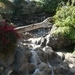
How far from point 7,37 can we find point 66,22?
8.46 m

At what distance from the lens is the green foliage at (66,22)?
17812 mm

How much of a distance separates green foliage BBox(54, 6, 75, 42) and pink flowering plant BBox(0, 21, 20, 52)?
668 cm

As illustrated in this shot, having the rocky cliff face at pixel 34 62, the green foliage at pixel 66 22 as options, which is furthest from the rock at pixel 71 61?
the green foliage at pixel 66 22

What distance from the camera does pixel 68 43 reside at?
58.2ft

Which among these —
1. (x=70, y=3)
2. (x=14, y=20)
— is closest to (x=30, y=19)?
(x=14, y=20)

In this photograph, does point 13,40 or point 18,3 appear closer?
point 13,40

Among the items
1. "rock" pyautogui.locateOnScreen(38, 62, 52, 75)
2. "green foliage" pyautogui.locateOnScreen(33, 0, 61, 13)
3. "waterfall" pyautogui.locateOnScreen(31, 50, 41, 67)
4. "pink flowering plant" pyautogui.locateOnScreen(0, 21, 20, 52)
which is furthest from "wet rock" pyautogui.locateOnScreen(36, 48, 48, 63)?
"green foliage" pyautogui.locateOnScreen(33, 0, 61, 13)

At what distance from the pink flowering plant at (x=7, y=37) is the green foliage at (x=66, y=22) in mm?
6683

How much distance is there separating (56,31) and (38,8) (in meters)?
6.33

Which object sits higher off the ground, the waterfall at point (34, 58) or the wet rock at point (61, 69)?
the waterfall at point (34, 58)

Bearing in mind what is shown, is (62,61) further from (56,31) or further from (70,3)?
(70,3)

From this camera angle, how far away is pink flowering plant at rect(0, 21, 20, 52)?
35.7 ft

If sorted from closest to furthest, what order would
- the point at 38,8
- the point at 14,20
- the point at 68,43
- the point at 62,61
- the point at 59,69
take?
the point at 59,69, the point at 62,61, the point at 68,43, the point at 14,20, the point at 38,8

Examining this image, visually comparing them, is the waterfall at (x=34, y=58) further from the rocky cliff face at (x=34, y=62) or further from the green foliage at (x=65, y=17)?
the green foliage at (x=65, y=17)
